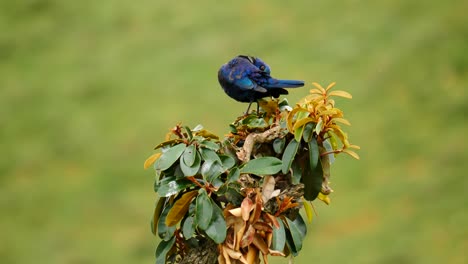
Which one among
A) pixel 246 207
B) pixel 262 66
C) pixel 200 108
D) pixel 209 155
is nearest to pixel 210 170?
pixel 209 155

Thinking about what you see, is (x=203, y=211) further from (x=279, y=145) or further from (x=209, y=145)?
(x=279, y=145)

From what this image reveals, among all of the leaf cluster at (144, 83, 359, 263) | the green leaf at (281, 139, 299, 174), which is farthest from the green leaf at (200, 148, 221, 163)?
the green leaf at (281, 139, 299, 174)

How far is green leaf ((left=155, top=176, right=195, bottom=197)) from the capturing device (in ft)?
7.96

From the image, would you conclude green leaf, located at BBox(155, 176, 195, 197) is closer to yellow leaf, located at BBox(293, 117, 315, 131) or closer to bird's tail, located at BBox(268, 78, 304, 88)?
yellow leaf, located at BBox(293, 117, 315, 131)

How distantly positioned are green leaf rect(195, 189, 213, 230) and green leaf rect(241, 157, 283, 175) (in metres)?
0.17

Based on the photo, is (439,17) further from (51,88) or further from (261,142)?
(261,142)

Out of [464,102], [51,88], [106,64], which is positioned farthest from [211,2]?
[464,102]

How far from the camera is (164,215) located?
255 centimetres

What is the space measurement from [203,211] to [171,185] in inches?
6.0

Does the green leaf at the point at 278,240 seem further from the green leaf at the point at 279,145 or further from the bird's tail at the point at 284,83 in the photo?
the bird's tail at the point at 284,83

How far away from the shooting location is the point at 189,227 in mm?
2428

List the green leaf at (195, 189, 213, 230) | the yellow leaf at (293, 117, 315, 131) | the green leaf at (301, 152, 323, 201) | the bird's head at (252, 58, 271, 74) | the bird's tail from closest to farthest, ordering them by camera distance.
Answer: the green leaf at (195, 189, 213, 230) < the yellow leaf at (293, 117, 315, 131) < the green leaf at (301, 152, 323, 201) < the bird's tail < the bird's head at (252, 58, 271, 74)

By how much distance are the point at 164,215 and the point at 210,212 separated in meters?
0.25

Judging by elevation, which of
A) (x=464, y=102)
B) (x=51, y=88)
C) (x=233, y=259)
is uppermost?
(x=51, y=88)
